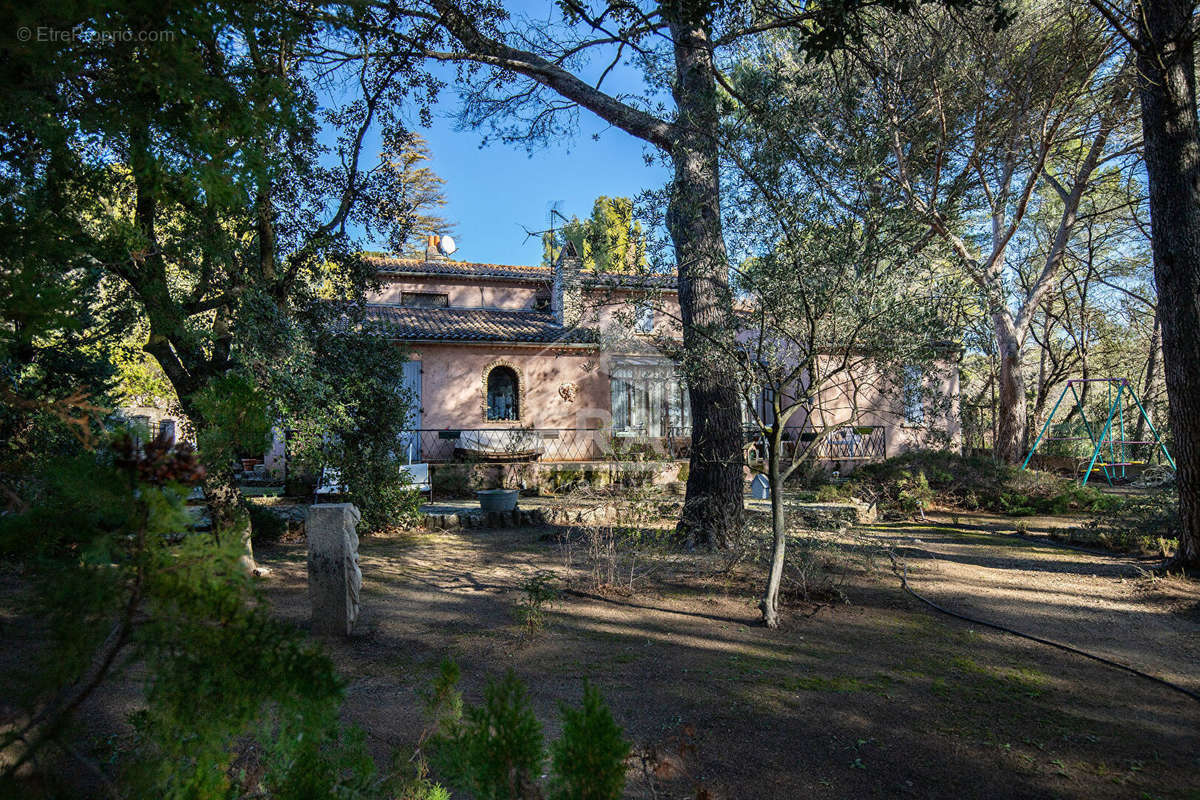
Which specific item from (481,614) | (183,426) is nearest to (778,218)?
(481,614)

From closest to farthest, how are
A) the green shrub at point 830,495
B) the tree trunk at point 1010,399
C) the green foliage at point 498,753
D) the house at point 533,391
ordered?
the green foliage at point 498,753 < the green shrub at point 830,495 < the tree trunk at point 1010,399 < the house at point 533,391

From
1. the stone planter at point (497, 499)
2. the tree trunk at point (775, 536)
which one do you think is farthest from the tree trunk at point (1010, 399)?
the tree trunk at point (775, 536)

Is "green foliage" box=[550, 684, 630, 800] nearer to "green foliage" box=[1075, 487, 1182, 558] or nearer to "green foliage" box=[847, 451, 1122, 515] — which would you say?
"green foliage" box=[1075, 487, 1182, 558]

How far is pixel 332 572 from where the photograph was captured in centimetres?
509

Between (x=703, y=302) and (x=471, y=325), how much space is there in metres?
→ 9.74

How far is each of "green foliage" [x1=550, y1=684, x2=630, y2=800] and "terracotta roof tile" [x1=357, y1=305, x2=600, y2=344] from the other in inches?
513

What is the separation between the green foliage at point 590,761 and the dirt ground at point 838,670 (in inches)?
44.6

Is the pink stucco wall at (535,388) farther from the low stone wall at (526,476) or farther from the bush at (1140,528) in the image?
the bush at (1140,528)

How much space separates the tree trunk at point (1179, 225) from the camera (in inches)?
255

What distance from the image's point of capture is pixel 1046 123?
11.7m

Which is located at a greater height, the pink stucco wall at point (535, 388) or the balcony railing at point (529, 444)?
the pink stucco wall at point (535, 388)

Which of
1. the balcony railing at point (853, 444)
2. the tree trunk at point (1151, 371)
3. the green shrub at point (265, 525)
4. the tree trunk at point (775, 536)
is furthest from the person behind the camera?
the tree trunk at point (1151, 371)

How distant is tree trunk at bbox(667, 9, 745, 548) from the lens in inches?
214

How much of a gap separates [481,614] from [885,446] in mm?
14784
